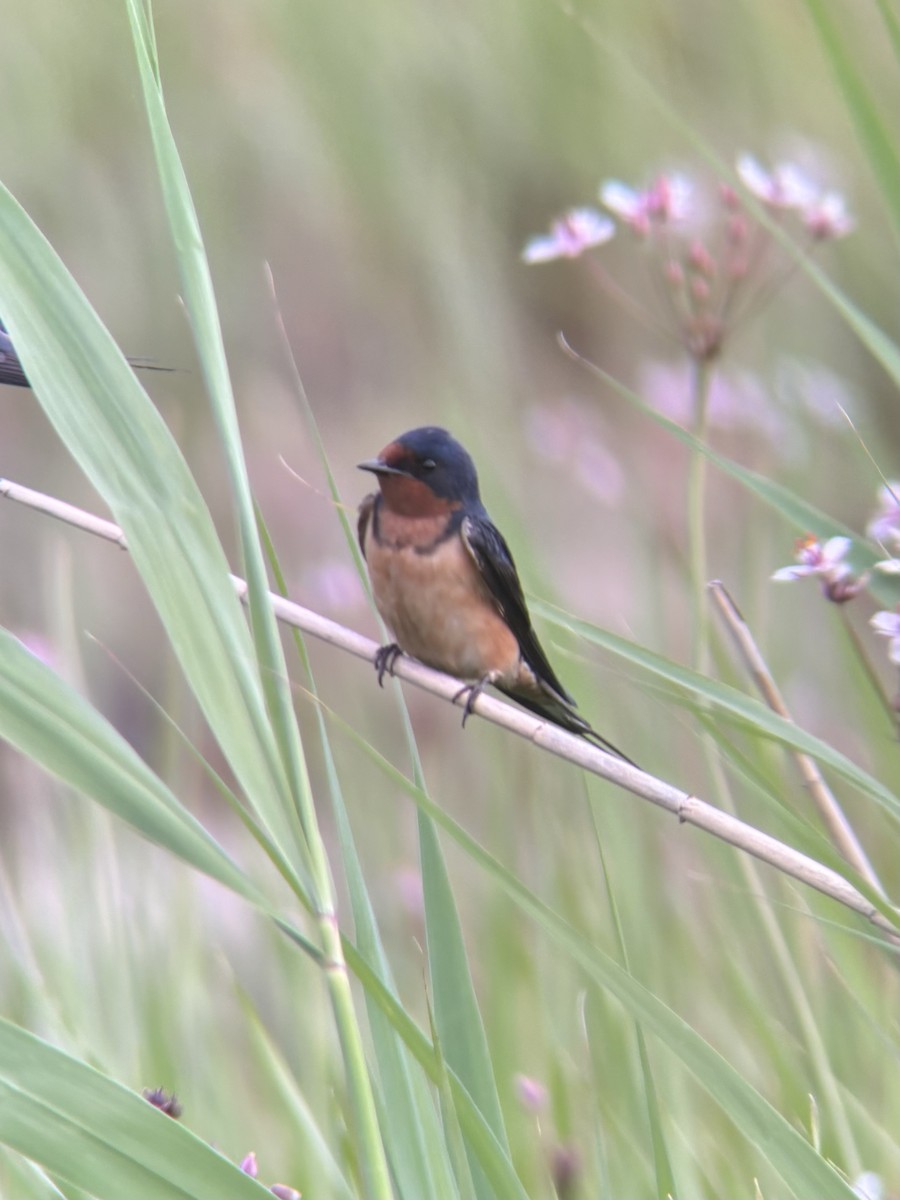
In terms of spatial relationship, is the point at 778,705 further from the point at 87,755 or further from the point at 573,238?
the point at 573,238

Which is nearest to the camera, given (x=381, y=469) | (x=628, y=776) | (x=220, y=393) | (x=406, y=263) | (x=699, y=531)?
(x=220, y=393)

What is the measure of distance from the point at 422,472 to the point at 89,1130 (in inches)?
71.2

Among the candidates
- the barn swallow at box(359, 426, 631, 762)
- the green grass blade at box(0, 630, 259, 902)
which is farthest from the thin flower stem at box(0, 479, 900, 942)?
the barn swallow at box(359, 426, 631, 762)

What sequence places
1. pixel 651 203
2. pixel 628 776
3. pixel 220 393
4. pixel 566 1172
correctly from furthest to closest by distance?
pixel 651 203 < pixel 566 1172 < pixel 628 776 < pixel 220 393

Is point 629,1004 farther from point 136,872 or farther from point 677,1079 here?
point 136,872

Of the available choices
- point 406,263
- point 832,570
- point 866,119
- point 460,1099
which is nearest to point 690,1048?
point 460,1099

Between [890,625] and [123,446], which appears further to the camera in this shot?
[890,625]

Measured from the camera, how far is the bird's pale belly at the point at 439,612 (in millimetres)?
2646

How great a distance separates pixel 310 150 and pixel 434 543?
372 centimetres

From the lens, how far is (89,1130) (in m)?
0.98

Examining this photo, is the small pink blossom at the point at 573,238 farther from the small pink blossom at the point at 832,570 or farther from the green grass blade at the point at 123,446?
the green grass blade at the point at 123,446

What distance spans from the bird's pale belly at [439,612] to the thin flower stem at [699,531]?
0.71 meters

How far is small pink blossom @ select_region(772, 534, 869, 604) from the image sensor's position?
1417 mm

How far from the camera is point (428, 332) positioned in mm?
5852
